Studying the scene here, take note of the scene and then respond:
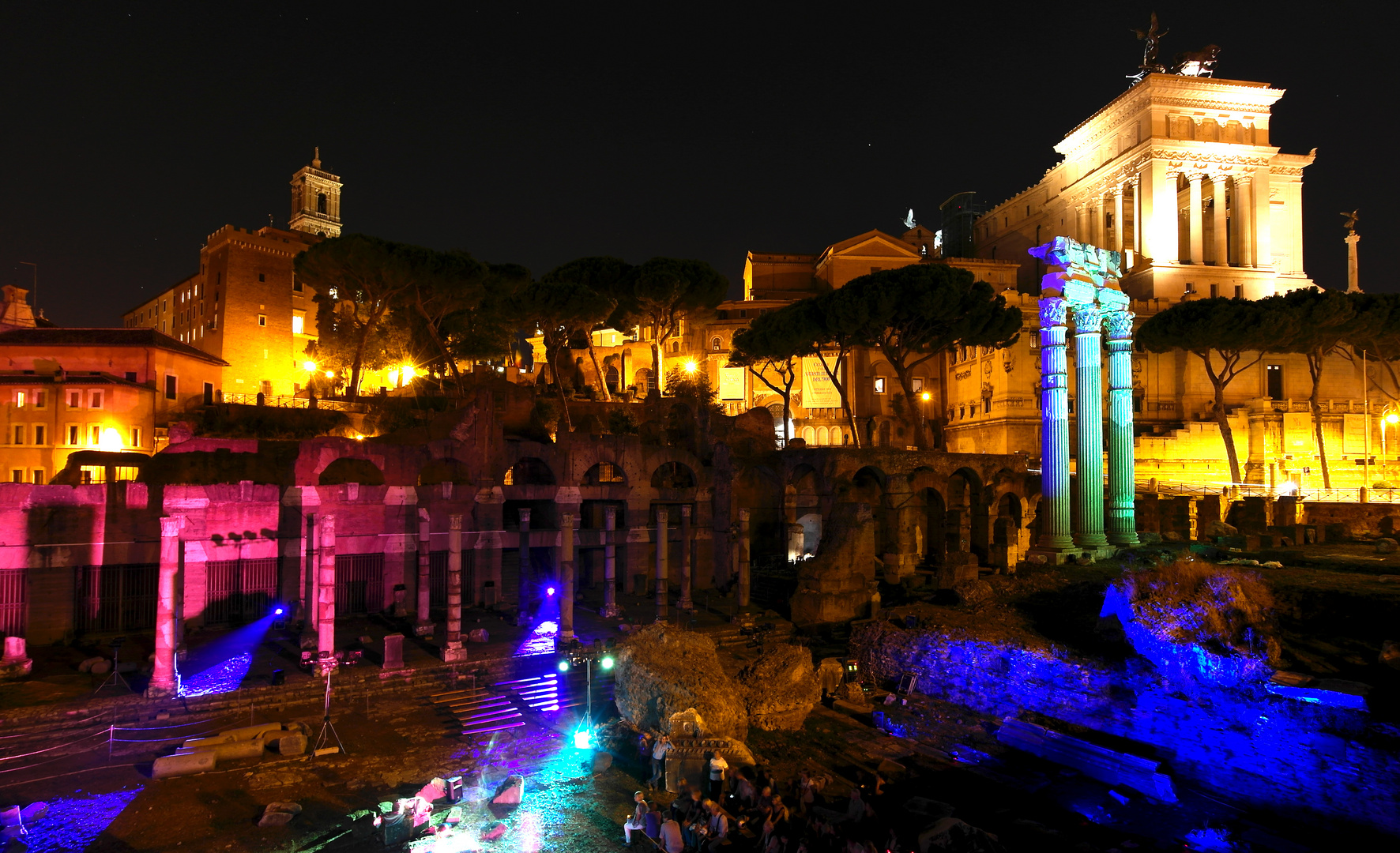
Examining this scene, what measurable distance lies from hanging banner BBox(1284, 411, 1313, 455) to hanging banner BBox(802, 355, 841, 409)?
20.5 m

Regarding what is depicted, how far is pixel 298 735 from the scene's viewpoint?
13.0 m

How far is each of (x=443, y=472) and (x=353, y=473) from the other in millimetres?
2691

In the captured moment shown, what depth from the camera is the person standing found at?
12.2 meters

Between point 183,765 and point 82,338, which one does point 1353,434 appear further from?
point 82,338

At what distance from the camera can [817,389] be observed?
143 feet

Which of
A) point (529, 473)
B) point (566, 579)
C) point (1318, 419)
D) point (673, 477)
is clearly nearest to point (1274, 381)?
point (1318, 419)

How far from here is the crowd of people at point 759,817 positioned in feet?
32.4

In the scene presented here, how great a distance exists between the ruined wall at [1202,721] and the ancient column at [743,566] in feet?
20.3

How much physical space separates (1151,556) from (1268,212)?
38.6 meters

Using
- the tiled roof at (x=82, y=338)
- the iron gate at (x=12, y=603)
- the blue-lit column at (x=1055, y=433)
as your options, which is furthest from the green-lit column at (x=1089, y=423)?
the tiled roof at (x=82, y=338)

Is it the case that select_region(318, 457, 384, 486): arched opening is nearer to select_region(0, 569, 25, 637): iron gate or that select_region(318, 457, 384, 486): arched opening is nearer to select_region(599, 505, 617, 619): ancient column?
select_region(0, 569, 25, 637): iron gate

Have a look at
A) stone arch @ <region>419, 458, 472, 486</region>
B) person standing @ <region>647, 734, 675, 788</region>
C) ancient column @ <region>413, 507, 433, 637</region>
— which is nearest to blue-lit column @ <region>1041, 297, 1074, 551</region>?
person standing @ <region>647, 734, 675, 788</region>

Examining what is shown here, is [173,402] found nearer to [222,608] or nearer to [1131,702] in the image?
[222,608]

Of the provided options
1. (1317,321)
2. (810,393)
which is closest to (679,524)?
(810,393)
